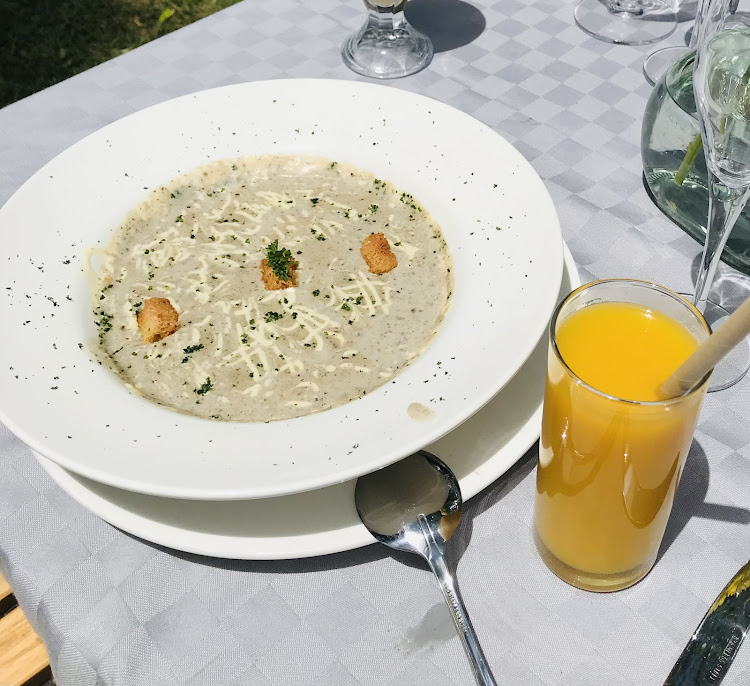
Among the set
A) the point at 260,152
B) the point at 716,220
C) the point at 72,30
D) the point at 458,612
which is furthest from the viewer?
the point at 72,30

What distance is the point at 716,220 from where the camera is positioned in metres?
1.23

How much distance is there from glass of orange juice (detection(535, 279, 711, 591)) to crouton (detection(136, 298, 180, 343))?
759mm

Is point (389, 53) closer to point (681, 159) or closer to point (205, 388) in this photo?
point (681, 159)

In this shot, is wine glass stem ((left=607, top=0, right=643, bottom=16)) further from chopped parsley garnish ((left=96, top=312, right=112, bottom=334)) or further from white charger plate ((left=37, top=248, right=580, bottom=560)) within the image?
chopped parsley garnish ((left=96, top=312, right=112, bottom=334))

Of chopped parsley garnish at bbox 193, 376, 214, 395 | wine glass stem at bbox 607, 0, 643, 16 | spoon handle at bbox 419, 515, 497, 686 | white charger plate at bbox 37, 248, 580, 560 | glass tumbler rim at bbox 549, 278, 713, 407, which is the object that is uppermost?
glass tumbler rim at bbox 549, 278, 713, 407

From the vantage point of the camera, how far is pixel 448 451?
1136 mm

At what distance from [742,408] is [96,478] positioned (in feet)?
3.36

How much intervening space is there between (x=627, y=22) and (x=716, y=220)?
122cm

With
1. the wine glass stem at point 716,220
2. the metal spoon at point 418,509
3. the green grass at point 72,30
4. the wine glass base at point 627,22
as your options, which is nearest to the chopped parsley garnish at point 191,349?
the metal spoon at point 418,509

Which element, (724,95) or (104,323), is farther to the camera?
(104,323)

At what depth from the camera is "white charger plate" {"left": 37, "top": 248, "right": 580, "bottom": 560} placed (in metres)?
1.04

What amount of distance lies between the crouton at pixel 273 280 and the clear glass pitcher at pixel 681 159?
2.58 feet

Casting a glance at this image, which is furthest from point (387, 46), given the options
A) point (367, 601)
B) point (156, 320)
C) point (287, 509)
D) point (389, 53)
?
point (367, 601)

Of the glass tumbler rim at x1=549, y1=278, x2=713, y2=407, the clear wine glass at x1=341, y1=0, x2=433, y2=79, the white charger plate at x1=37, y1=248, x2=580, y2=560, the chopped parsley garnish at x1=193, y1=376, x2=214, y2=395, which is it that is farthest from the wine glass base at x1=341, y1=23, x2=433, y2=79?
the glass tumbler rim at x1=549, y1=278, x2=713, y2=407
